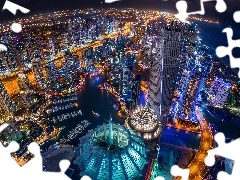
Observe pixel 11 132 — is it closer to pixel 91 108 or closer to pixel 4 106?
pixel 4 106

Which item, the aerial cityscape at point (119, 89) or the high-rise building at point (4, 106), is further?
the high-rise building at point (4, 106)

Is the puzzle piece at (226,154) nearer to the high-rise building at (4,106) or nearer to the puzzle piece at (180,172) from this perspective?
the puzzle piece at (180,172)

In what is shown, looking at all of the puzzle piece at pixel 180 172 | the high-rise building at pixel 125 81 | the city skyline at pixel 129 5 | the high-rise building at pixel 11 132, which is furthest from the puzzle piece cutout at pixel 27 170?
the city skyline at pixel 129 5

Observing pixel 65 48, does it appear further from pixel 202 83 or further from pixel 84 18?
pixel 202 83

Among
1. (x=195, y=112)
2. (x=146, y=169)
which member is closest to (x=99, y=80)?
(x=195, y=112)

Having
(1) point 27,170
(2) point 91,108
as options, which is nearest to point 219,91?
(2) point 91,108

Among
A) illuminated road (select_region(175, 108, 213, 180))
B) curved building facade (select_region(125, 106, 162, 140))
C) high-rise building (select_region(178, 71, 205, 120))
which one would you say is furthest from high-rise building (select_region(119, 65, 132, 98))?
illuminated road (select_region(175, 108, 213, 180))

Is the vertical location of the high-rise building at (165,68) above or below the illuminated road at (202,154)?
above
